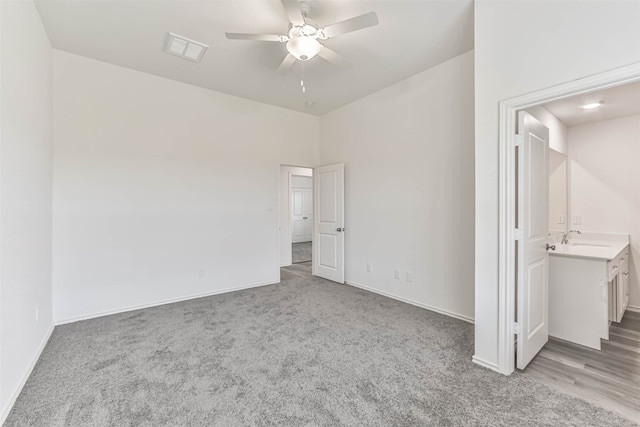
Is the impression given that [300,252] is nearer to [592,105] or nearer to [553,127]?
[553,127]

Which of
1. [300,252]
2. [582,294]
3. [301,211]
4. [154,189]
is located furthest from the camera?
[301,211]

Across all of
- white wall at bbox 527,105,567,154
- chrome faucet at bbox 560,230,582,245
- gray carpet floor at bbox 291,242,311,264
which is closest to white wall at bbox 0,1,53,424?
white wall at bbox 527,105,567,154

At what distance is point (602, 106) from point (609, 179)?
995 mm

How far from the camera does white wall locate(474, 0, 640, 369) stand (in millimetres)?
1672

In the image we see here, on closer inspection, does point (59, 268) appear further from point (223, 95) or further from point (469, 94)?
point (469, 94)

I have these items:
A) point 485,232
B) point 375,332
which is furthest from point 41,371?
point 485,232

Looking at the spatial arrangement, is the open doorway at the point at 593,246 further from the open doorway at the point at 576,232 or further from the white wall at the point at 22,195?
the white wall at the point at 22,195

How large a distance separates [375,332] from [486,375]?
1.02m

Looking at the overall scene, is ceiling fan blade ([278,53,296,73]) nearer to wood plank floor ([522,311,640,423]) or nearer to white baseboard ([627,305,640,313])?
wood plank floor ([522,311,640,423])

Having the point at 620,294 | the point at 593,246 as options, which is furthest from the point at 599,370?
the point at 593,246

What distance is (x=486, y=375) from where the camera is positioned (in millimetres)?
2115

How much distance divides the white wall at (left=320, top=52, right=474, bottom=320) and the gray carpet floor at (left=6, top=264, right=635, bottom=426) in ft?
1.83

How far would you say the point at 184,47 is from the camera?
117 inches

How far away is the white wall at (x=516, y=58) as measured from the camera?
5.49ft
